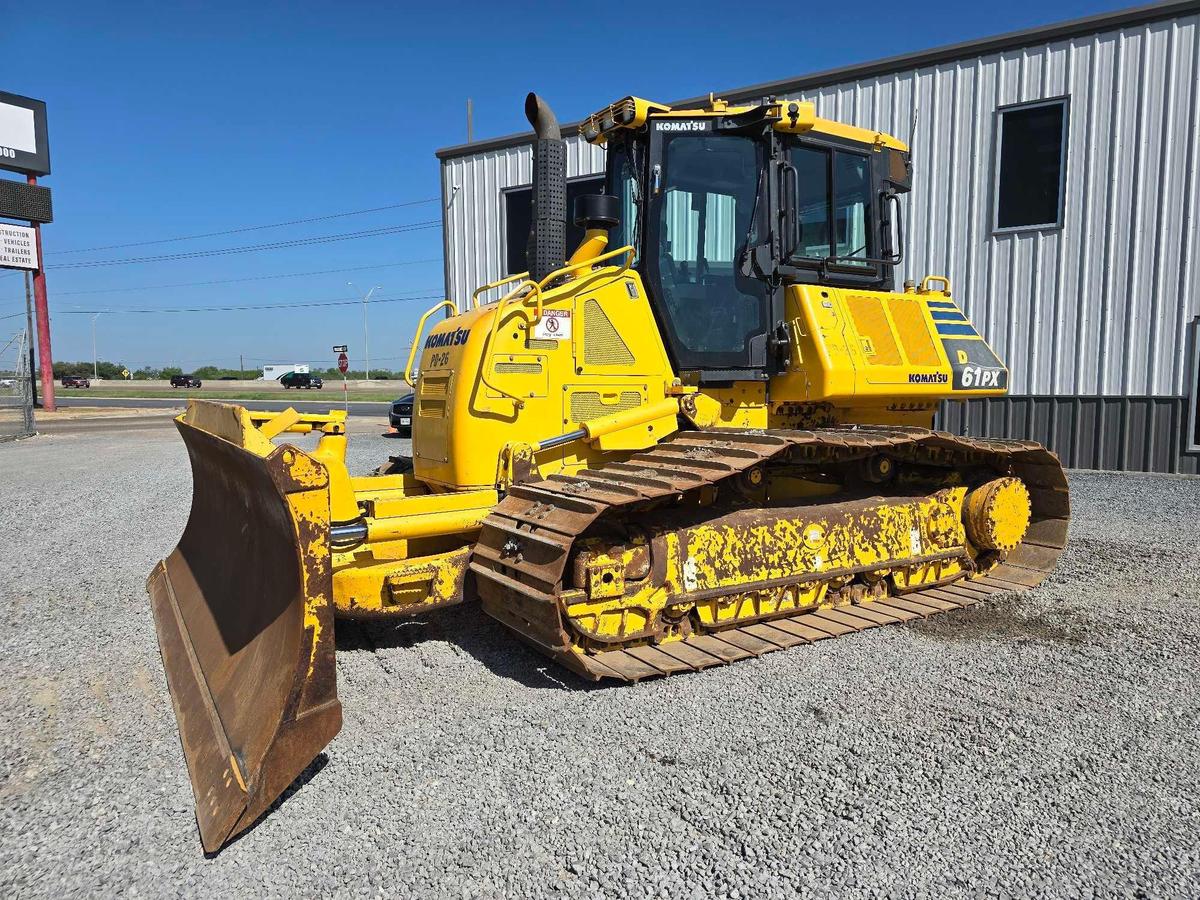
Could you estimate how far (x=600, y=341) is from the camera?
486 centimetres

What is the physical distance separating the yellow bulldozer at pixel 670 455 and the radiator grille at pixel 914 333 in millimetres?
23

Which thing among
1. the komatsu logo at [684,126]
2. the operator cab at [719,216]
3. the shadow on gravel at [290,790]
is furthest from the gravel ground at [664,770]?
the komatsu logo at [684,126]

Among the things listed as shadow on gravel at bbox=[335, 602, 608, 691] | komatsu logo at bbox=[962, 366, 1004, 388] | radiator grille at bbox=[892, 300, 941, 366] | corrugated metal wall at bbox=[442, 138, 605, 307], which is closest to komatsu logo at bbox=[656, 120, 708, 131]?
radiator grille at bbox=[892, 300, 941, 366]

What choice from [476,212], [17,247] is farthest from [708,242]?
[17,247]

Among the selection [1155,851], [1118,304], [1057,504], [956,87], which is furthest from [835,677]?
[956,87]

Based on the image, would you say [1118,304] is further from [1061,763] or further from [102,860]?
[102,860]

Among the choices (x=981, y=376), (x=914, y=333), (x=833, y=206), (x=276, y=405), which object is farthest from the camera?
(x=276, y=405)

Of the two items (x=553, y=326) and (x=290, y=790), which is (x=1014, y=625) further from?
(x=290, y=790)

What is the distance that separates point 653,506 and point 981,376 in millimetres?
3050

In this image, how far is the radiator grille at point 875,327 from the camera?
5355 mm

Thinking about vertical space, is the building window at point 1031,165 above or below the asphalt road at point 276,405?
above

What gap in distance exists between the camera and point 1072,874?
2.48 metres

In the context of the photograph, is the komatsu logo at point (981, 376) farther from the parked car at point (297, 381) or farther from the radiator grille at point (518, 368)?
the parked car at point (297, 381)

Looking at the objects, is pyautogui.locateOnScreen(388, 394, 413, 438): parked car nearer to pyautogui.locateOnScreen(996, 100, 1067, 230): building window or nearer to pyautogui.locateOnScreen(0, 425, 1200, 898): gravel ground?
pyautogui.locateOnScreen(996, 100, 1067, 230): building window
